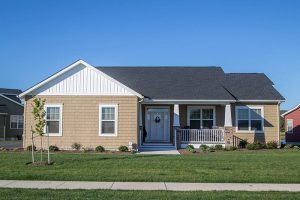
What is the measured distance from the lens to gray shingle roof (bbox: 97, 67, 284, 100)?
24906mm

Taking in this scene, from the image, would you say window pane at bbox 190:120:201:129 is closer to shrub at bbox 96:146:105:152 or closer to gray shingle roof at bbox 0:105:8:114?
shrub at bbox 96:146:105:152

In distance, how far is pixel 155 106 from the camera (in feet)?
85.2

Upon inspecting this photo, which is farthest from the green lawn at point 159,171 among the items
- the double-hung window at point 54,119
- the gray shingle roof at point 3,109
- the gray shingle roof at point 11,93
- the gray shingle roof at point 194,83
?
the gray shingle roof at point 11,93

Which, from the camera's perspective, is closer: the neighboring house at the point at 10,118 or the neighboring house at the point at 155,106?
the neighboring house at the point at 155,106

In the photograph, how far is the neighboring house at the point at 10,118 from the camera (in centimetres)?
4092

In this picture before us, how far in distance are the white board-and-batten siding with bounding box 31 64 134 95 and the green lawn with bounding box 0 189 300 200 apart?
1316 cm

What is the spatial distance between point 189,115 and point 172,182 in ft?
49.0

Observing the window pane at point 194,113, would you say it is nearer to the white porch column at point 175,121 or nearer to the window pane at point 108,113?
A: the white porch column at point 175,121

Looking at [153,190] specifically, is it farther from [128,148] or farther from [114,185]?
[128,148]

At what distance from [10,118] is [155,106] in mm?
22502

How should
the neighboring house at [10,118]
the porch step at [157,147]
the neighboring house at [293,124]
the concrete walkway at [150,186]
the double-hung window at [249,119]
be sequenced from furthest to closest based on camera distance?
1. the neighboring house at [10,118]
2. the neighboring house at [293,124]
3. the double-hung window at [249,119]
4. the porch step at [157,147]
5. the concrete walkway at [150,186]

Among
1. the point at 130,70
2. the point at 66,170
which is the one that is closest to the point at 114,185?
the point at 66,170

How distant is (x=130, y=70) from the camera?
97.3ft

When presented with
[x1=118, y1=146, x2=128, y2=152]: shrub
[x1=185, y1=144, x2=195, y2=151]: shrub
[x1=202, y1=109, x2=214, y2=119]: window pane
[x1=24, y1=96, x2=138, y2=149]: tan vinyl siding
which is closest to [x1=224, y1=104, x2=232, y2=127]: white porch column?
[x1=202, y1=109, x2=214, y2=119]: window pane
